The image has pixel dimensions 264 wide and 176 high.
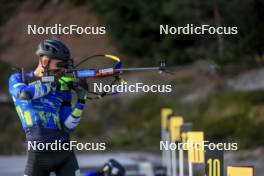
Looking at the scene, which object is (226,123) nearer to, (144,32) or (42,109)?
(144,32)

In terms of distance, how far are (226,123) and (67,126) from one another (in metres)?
16.6

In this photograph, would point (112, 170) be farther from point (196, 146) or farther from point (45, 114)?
point (45, 114)

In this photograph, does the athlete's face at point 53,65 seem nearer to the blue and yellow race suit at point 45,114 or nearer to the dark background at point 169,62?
the blue and yellow race suit at point 45,114

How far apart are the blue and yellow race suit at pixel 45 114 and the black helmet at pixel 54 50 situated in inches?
8.4

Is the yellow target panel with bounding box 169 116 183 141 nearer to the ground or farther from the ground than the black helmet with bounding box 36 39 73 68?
farther from the ground

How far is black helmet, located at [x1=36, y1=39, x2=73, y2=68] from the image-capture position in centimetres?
673

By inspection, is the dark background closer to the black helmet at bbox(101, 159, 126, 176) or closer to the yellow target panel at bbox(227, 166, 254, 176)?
the black helmet at bbox(101, 159, 126, 176)

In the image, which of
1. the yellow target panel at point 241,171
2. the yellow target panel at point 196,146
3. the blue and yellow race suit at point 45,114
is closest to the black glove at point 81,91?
the blue and yellow race suit at point 45,114

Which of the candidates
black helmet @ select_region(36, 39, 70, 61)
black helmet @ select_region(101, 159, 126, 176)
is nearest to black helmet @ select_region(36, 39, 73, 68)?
black helmet @ select_region(36, 39, 70, 61)

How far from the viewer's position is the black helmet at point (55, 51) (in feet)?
22.1

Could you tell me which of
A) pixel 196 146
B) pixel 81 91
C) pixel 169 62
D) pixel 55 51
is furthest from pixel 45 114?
pixel 169 62

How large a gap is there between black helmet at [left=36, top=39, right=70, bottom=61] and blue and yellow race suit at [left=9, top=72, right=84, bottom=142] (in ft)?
0.70

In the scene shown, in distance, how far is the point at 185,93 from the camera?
27.7 m

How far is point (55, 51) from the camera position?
6742mm
